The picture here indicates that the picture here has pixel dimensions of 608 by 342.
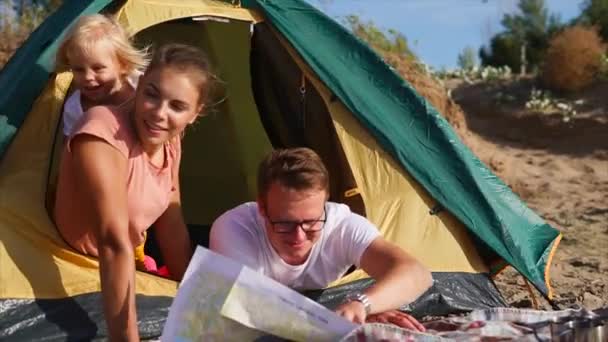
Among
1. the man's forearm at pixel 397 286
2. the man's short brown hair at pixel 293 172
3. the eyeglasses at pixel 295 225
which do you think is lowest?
the man's forearm at pixel 397 286

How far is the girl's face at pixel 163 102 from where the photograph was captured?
2.44 metres

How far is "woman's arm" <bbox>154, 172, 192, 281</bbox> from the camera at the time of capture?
2.84 metres

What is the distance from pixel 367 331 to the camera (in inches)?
81.9

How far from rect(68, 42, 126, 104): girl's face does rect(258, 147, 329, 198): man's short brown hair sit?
29.1 inches

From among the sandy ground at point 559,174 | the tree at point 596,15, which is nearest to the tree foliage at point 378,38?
the sandy ground at point 559,174

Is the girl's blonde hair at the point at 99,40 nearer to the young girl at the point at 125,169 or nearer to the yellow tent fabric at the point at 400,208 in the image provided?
the young girl at the point at 125,169

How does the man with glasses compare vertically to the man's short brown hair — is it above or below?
below

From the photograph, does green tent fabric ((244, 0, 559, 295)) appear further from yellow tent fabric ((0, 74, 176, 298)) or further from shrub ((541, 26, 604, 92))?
shrub ((541, 26, 604, 92))

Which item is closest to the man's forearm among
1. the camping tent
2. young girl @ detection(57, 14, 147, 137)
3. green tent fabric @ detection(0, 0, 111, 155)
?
the camping tent

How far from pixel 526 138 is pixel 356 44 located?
205 inches

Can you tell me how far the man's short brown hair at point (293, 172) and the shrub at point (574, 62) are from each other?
681cm

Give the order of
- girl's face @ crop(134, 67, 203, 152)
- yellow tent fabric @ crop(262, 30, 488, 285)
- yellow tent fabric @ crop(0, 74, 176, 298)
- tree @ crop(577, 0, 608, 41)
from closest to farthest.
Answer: girl's face @ crop(134, 67, 203, 152), yellow tent fabric @ crop(0, 74, 176, 298), yellow tent fabric @ crop(262, 30, 488, 285), tree @ crop(577, 0, 608, 41)

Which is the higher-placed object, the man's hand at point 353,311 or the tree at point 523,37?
the tree at point 523,37

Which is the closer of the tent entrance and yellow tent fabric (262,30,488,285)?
yellow tent fabric (262,30,488,285)
